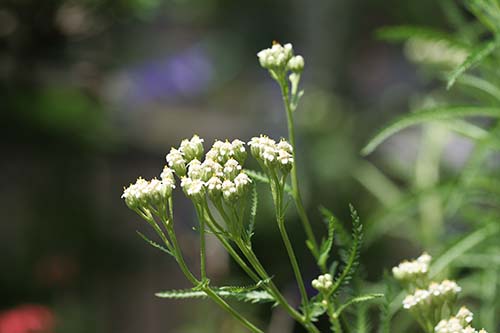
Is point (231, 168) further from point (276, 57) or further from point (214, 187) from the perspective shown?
point (276, 57)

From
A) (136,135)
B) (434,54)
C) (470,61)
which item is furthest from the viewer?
(136,135)

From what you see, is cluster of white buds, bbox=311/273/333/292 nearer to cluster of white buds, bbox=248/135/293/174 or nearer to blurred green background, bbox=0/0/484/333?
cluster of white buds, bbox=248/135/293/174

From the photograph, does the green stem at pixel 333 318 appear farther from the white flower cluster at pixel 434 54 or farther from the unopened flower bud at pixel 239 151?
the white flower cluster at pixel 434 54

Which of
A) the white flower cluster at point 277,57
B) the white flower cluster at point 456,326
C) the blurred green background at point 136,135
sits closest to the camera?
the white flower cluster at point 456,326

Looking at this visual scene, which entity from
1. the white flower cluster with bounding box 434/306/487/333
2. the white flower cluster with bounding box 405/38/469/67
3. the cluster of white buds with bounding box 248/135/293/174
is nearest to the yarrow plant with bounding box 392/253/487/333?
the white flower cluster with bounding box 434/306/487/333

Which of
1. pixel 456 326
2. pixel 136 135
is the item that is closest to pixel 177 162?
pixel 456 326

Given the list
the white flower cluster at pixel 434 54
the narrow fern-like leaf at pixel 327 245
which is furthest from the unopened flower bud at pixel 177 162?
the white flower cluster at pixel 434 54

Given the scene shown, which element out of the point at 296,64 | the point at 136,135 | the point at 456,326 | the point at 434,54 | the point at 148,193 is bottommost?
the point at 456,326

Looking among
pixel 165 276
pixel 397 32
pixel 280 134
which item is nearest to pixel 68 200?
pixel 165 276
